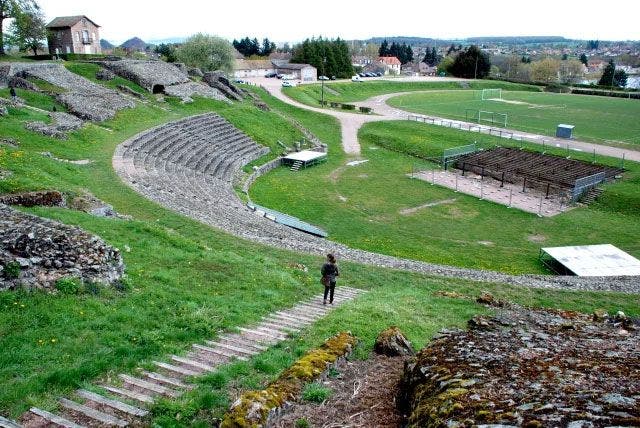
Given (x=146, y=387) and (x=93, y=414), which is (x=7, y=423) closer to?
(x=93, y=414)

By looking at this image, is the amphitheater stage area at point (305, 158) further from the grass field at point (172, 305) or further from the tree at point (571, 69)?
the tree at point (571, 69)

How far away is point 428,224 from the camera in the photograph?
35.9 meters

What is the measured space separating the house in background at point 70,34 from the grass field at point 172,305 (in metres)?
56.0

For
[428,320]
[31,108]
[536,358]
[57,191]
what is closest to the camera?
[536,358]

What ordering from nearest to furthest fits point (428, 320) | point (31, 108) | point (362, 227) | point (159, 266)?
point (428, 320), point (159, 266), point (362, 227), point (31, 108)

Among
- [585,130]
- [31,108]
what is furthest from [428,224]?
[585,130]

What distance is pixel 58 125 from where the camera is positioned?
129 feet

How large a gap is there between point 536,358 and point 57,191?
20.8m

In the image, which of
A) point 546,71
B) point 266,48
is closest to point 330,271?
point 546,71

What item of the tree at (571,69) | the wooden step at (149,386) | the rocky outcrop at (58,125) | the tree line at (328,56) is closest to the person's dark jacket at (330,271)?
the wooden step at (149,386)

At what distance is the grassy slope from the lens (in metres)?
31.4

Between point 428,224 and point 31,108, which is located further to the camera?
point 31,108

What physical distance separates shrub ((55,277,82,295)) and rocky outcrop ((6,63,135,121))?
3554 centimetres

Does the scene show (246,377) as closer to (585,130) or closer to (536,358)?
(536,358)
